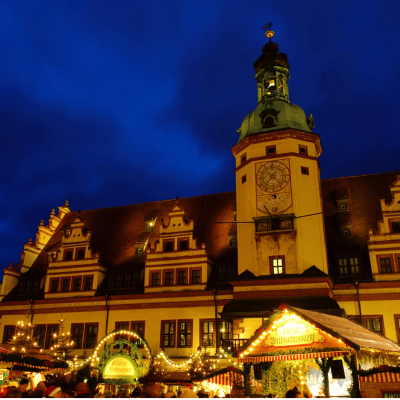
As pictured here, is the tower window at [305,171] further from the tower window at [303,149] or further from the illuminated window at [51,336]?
the illuminated window at [51,336]

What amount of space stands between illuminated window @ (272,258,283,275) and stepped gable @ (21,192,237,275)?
436cm

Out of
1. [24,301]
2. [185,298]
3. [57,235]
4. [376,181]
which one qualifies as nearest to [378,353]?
[185,298]

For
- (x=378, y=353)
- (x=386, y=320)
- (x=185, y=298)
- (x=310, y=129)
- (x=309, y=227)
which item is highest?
(x=310, y=129)

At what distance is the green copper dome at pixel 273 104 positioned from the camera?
32.5 metres

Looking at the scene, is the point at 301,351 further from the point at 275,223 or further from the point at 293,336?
the point at 275,223

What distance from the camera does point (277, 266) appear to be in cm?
2870

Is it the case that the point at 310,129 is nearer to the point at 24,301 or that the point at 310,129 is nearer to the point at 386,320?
the point at 386,320

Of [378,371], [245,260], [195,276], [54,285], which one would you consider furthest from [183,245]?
[378,371]

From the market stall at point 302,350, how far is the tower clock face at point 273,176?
14.8 meters

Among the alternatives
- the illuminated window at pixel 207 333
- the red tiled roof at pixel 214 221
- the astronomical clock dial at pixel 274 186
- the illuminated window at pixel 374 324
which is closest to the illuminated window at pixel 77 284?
the red tiled roof at pixel 214 221

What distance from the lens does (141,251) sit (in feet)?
119

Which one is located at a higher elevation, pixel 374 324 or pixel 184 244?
pixel 184 244

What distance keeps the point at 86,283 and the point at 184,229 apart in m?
8.99

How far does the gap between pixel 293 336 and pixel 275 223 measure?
575 inches
